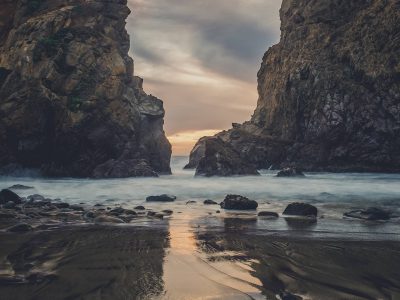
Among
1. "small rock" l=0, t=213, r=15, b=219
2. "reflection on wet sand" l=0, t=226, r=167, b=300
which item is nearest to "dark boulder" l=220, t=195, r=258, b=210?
"reflection on wet sand" l=0, t=226, r=167, b=300

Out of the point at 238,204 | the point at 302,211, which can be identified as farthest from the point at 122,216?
the point at 302,211

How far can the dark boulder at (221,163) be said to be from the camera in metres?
38.6

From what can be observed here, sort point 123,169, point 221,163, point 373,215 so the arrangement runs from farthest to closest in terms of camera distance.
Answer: point 221,163 → point 123,169 → point 373,215

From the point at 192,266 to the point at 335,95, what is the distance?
4534 cm

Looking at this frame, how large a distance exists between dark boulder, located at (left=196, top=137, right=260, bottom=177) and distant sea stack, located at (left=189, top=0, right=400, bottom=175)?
1131 millimetres

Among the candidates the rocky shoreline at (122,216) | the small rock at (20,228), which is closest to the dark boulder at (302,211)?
the rocky shoreline at (122,216)

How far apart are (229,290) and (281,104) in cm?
5745

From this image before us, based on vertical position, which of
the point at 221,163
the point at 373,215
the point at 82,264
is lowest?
the point at 82,264

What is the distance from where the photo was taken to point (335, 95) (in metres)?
46.8

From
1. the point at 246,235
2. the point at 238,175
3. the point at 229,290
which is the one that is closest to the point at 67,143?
the point at 238,175

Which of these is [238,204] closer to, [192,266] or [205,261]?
[205,261]

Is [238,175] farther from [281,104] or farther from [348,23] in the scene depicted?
[348,23]

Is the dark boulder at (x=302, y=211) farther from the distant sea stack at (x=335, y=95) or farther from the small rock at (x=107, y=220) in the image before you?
the distant sea stack at (x=335, y=95)

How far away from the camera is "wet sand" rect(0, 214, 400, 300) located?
4253 mm
